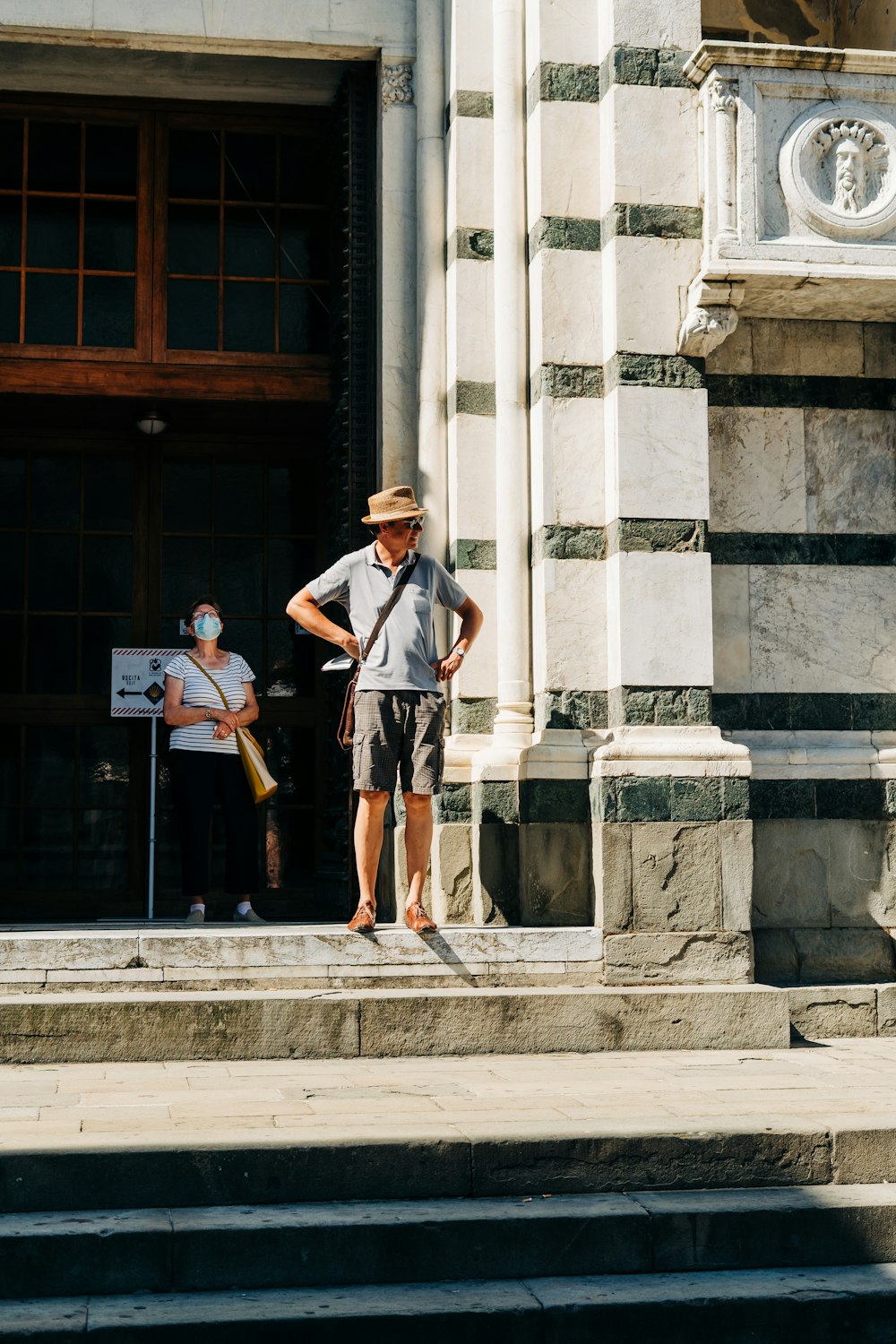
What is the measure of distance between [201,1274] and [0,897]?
609 cm

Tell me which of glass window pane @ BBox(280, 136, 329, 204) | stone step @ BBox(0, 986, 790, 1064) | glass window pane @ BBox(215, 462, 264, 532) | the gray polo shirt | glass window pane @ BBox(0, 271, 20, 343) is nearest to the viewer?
stone step @ BBox(0, 986, 790, 1064)

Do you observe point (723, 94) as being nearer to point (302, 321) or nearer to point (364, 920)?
point (302, 321)

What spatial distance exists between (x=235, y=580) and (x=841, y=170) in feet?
15.6

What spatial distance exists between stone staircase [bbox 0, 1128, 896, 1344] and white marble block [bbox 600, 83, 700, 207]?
208 inches

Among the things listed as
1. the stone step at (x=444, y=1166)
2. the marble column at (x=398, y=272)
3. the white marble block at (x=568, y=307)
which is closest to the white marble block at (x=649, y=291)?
the white marble block at (x=568, y=307)

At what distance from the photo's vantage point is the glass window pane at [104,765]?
11.2 metres

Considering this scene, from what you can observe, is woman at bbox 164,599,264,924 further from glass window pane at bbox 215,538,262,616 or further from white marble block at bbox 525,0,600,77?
white marble block at bbox 525,0,600,77

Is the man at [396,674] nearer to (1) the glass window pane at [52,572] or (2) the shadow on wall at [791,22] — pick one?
(1) the glass window pane at [52,572]

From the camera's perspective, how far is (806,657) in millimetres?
9547

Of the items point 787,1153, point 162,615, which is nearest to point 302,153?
point 162,615

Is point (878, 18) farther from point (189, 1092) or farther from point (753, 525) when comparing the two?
point (189, 1092)

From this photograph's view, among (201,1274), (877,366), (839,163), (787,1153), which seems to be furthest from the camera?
(877,366)

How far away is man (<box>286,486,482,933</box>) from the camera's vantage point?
27.2 feet

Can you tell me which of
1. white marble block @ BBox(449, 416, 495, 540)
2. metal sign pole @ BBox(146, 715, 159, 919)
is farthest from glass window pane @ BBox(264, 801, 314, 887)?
white marble block @ BBox(449, 416, 495, 540)
